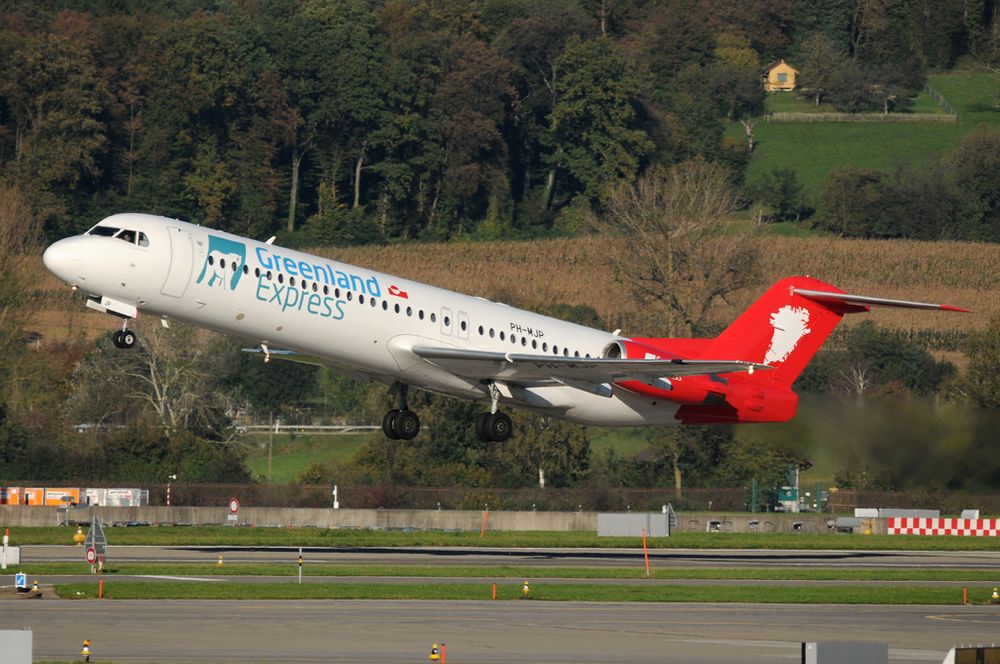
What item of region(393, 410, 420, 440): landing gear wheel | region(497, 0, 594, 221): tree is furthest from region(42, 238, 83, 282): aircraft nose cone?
region(497, 0, 594, 221): tree

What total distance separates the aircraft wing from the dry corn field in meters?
48.2

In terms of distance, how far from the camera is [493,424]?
1949 inches

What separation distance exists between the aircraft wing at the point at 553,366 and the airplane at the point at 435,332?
0.05 metres

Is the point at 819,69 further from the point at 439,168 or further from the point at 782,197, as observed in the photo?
the point at 439,168

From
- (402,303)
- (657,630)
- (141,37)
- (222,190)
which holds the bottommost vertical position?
(657,630)

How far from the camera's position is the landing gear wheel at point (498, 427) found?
49500 mm

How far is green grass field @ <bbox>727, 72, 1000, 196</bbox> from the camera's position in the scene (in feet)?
514

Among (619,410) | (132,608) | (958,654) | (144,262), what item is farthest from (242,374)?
(958,654)

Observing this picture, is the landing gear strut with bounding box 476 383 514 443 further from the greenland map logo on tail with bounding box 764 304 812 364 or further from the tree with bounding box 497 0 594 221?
the tree with bounding box 497 0 594 221

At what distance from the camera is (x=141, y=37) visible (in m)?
152

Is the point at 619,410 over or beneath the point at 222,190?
beneath

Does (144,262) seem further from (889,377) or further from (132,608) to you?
(889,377)

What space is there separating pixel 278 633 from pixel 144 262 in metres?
13.3

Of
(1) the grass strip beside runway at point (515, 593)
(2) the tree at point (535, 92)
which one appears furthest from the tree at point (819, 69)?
(1) the grass strip beside runway at point (515, 593)
